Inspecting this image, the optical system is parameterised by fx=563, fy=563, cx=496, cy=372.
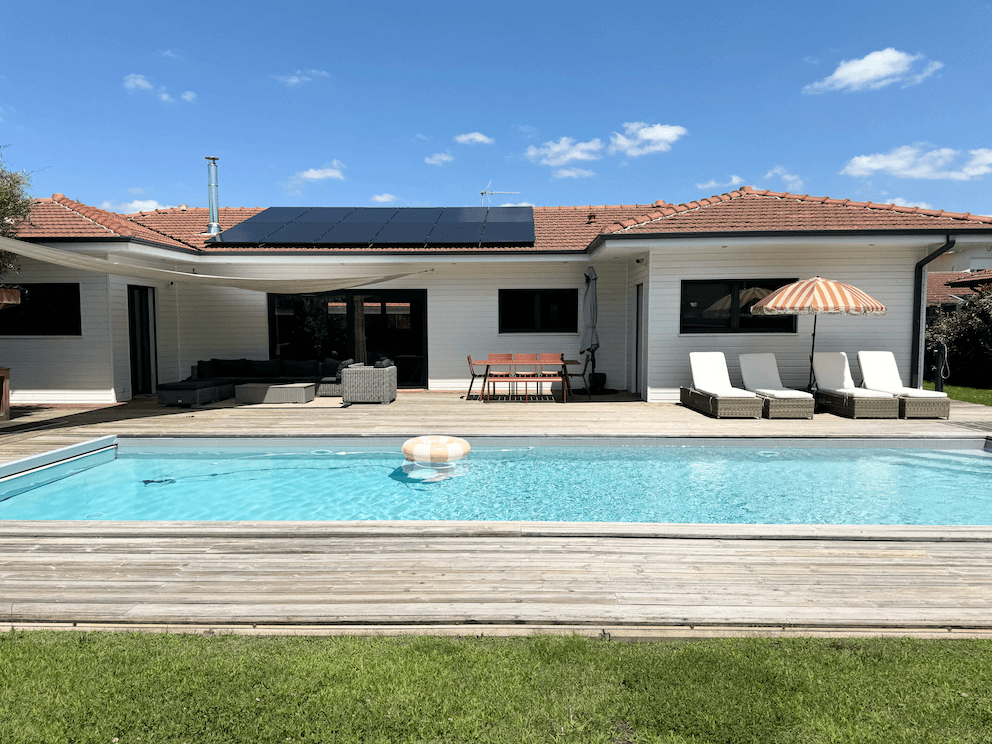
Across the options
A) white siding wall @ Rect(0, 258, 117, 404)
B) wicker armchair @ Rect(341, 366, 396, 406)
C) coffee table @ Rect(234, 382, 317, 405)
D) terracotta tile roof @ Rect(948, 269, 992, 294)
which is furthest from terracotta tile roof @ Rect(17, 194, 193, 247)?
terracotta tile roof @ Rect(948, 269, 992, 294)

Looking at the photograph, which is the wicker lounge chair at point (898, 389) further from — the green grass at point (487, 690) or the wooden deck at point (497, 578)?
the green grass at point (487, 690)

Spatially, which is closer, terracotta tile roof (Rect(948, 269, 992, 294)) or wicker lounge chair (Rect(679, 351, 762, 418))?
wicker lounge chair (Rect(679, 351, 762, 418))

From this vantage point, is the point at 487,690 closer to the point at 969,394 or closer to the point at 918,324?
the point at 918,324

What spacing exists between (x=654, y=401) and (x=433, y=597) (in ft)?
25.8

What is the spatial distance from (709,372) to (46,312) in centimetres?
1174

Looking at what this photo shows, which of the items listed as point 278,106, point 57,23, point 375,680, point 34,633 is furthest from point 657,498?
point 278,106

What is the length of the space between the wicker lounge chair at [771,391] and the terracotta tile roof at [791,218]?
215 centimetres

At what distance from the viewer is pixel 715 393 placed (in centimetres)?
856

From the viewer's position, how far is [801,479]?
616 centimetres

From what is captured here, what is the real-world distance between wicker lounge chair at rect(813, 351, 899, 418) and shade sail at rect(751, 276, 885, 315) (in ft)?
3.82

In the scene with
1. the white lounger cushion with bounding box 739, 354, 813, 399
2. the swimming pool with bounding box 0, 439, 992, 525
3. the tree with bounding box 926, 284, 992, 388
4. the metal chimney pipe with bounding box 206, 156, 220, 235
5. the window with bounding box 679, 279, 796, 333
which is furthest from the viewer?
the tree with bounding box 926, 284, 992, 388

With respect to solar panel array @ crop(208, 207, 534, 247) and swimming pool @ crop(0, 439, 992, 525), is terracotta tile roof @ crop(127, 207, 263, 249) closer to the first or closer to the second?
solar panel array @ crop(208, 207, 534, 247)

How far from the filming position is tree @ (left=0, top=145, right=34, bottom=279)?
27.1ft

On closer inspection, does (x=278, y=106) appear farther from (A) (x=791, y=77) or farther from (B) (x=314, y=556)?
(B) (x=314, y=556)
